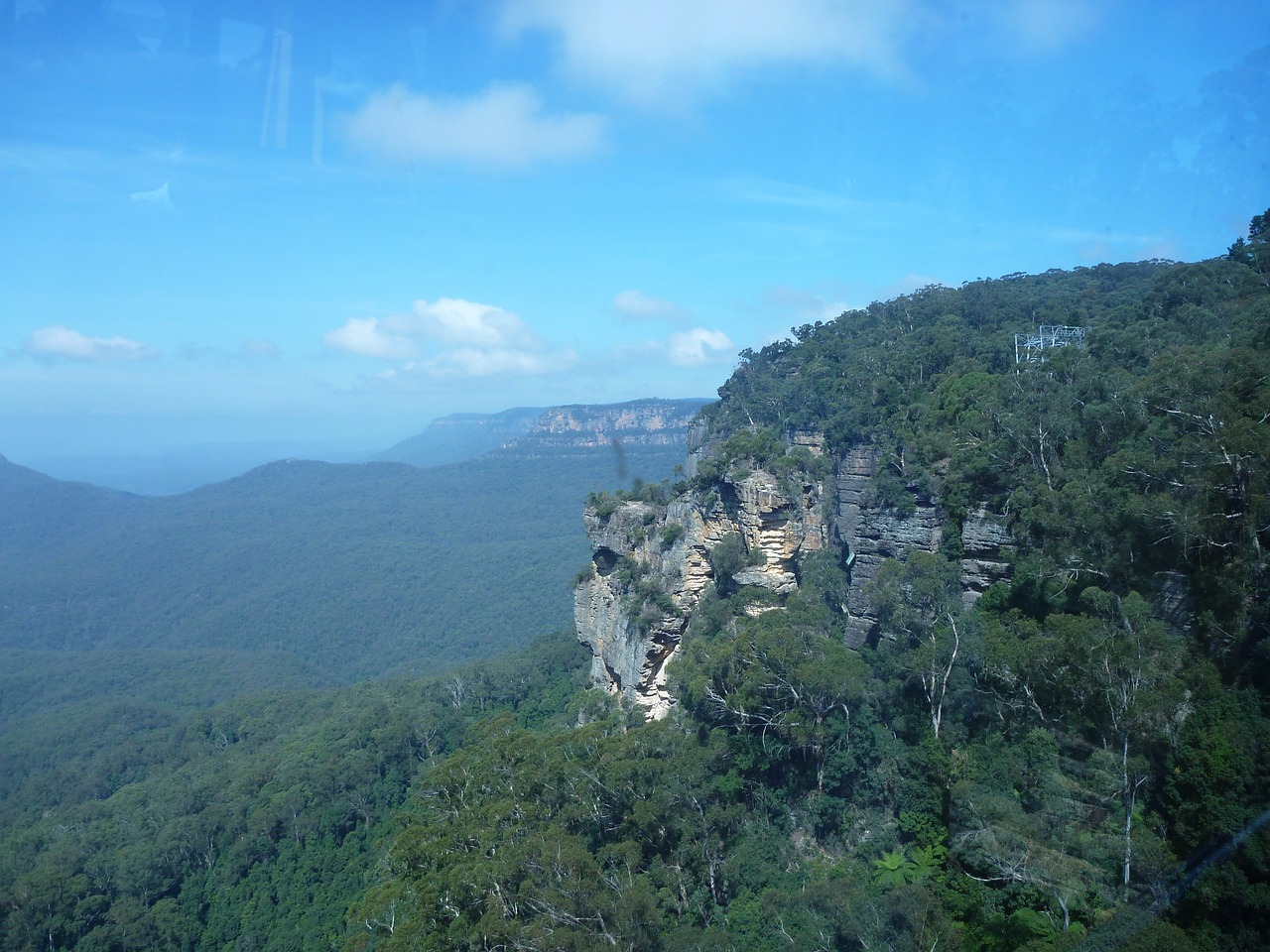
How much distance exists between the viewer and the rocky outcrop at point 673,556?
26.7m

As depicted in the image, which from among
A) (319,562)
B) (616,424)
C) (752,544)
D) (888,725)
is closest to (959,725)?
(888,725)

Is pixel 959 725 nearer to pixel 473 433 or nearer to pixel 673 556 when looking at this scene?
pixel 673 556

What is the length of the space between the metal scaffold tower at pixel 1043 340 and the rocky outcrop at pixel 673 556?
30.1 feet

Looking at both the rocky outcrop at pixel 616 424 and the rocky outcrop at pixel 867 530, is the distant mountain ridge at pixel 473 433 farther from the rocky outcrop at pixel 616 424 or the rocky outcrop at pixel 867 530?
the rocky outcrop at pixel 867 530

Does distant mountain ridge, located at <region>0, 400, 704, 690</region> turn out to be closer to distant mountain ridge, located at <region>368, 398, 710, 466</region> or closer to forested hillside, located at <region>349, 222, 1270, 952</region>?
distant mountain ridge, located at <region>368, 398, 710, 466</region>

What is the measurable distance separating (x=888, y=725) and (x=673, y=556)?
12.0 metres

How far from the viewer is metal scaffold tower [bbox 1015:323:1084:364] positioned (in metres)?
27.8

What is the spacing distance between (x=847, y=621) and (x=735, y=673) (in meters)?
4.48

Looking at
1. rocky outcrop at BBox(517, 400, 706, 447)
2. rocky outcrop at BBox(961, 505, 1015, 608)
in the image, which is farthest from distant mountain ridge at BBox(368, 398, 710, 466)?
rocky outcrop at BBox(961, 505, 1015, 608)

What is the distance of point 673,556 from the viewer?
1168 inches

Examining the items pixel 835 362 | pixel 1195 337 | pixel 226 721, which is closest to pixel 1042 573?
pixel 1195 337

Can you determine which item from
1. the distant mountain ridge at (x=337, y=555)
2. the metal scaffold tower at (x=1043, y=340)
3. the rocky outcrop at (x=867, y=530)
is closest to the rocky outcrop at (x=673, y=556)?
the rocky outcrop at (x=867, y=530)

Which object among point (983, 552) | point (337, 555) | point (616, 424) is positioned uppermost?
point (616, 424)

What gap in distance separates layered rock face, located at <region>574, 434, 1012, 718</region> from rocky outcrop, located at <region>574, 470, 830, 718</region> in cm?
4
